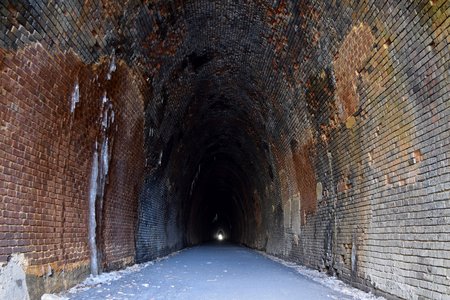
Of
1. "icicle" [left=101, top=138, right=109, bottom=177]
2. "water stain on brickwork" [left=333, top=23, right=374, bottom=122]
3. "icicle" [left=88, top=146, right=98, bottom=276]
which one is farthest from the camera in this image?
"icicle" [left=101, top=138, right=109, bottom=177]

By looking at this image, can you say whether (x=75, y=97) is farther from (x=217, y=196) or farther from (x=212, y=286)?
(x=217, y=196)

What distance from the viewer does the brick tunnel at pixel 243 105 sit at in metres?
4.77

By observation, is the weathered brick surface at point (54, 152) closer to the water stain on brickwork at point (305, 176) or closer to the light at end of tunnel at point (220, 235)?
the water stain on brickwork at point (305, 176)

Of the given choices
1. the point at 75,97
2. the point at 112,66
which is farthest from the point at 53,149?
the point at 112,66

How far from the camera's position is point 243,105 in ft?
43.5

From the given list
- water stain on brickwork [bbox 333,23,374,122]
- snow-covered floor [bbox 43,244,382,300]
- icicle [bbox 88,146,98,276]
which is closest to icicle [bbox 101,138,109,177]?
icicle [bbox 88,146,98,276]

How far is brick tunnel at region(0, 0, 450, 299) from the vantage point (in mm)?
4770

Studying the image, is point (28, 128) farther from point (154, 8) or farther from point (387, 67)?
point (387, 67)

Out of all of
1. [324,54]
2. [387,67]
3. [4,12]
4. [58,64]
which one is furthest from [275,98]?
[4,12]

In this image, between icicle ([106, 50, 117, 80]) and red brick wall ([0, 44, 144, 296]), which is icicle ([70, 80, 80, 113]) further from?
icicle ([106, 50, 117, 80])

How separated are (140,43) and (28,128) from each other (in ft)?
10.4

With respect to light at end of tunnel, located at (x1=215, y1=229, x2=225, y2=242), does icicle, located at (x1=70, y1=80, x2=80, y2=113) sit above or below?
above

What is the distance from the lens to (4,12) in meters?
4.41

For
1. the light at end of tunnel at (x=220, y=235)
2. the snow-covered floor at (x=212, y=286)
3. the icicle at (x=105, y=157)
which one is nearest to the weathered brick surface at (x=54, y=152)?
the icicle at (x=105, y=157)
